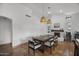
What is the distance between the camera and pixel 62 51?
2395mm

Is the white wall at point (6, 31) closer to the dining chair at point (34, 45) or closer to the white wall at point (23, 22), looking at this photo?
the white wall at point (23, 22)

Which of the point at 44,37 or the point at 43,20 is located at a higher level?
the point at 43,20

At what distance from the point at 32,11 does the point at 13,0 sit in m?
0.46

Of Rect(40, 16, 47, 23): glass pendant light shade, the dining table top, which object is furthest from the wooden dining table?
Rect(40, 16, 47, 23): glass pendant light shade

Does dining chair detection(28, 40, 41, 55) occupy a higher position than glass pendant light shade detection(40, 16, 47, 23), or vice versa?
glass pendant light shade detection(40, 16, 47, 23)

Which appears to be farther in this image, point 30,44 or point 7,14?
point 30,44

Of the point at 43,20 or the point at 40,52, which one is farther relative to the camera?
the point at 40,52

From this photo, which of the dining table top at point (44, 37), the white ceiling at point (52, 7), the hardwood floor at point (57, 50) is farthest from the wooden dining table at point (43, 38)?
the white ceiling at point (52, 7)

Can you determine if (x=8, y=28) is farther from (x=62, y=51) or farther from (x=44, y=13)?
(x=62, y=51)

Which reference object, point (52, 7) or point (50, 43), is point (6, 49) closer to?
point (50, 43)

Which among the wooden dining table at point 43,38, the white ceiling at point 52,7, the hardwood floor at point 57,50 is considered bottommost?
the hardwood floor at point 57,50

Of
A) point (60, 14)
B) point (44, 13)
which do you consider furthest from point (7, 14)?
point (60, 14)

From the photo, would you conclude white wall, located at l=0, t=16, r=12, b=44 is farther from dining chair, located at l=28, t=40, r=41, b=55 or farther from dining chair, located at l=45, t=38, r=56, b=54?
dining chair, located at l=45, t=38, r=56, b=54

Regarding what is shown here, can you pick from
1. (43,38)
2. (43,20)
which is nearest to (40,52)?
(43,38)
